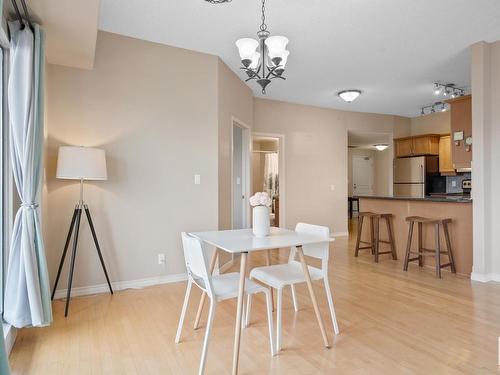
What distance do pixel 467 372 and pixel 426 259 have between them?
2.84 m

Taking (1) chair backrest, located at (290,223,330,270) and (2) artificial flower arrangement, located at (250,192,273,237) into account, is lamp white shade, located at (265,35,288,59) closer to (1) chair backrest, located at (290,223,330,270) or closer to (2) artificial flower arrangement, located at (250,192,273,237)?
(2) artificial flower arrangement, located at (250,192,273,237)

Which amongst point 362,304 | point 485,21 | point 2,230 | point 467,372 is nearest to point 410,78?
point 485,21

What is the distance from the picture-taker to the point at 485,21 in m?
3.34

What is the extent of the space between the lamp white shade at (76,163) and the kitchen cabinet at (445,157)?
6.83 meters

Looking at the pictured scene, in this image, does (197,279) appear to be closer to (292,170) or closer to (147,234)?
(147,234)

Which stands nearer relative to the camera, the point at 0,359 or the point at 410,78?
the point at 0,359

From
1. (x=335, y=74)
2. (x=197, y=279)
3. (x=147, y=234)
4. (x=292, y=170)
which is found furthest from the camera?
(x=292, y=170)

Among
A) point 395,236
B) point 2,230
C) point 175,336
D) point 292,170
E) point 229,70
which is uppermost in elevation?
point 229,70

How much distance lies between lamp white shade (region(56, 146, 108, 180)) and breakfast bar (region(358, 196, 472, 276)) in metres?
4.09

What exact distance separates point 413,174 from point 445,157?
701mm

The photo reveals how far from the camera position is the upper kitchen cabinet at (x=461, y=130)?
15.2 feet

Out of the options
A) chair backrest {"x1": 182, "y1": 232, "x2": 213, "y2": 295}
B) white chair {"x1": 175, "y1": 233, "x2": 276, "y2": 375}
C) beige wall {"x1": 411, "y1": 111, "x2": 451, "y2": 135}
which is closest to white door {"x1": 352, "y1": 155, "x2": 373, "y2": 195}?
beige wall {"x1": 411, "y1": 111, "x2": 451, "y2": 135}

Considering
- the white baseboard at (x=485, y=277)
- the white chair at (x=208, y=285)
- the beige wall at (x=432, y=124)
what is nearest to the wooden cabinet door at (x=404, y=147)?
the beige wall at (x=432, y=124)

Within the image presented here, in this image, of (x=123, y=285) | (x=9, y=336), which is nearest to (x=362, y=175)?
(x=123, y=285)
